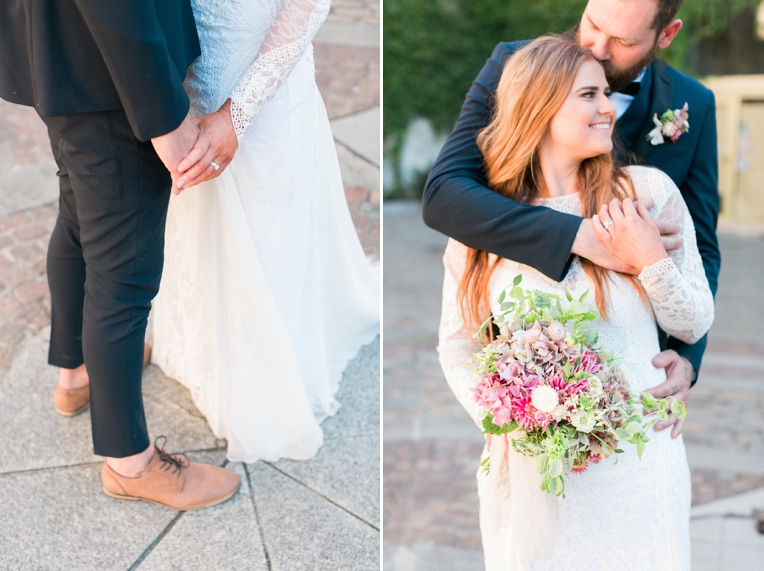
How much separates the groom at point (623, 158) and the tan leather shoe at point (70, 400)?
5.63 feet

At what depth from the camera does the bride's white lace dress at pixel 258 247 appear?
7.54ft

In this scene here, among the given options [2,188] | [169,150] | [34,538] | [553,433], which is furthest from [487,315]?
[2,188]

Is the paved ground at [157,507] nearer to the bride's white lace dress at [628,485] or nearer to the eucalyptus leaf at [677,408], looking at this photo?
the bride's white lace dress at [628,485]

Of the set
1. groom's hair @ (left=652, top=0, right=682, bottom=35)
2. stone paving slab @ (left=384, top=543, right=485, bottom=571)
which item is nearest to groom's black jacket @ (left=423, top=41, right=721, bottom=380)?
groom's hair @ (left=652, top=0, right=682, bottom=35)

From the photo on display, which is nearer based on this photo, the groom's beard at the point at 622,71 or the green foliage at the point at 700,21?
the groom's beard at the point at 622,71

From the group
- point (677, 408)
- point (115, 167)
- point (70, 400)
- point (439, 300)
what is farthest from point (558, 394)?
point (439, 300)

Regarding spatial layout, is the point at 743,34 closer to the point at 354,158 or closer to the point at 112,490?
the point at 354,158

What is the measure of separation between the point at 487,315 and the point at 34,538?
165 cm

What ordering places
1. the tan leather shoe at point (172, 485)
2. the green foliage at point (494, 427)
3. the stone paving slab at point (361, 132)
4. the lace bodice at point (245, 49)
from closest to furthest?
1. the green foliage at point (494, 427)
2. the lace bodice at point (245, 49)
3. the tan leather shoe at point (172, 485)
4. the stone paving slab at point (361, 132)

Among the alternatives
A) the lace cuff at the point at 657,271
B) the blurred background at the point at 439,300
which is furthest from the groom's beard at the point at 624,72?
the blurred background at the point at 439,300

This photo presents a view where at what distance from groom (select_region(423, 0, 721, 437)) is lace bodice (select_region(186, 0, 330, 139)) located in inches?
23.7

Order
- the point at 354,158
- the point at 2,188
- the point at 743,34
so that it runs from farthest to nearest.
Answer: the point at 743,34 → the point at 354,158 → the point at 2,188

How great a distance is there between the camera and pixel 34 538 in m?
2.39

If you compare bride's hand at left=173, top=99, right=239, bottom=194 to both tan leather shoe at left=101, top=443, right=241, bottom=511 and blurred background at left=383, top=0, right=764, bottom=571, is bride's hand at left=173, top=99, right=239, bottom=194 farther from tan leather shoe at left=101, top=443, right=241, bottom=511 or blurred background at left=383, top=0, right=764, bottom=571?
blurred background at left=383, top=0, right=764, bottom=571
